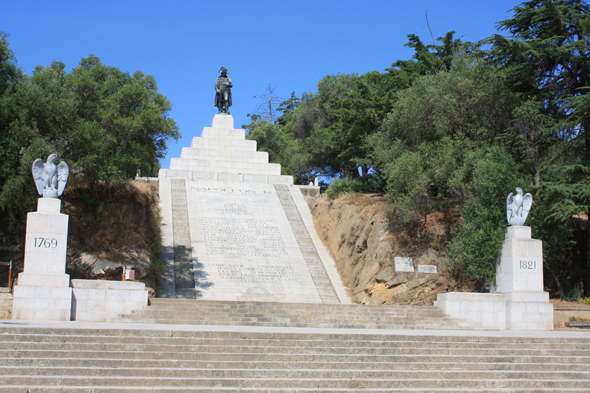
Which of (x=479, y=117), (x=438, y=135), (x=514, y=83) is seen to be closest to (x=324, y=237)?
(x=438, y=135)

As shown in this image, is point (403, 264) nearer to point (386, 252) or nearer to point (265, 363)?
point (386, 252)

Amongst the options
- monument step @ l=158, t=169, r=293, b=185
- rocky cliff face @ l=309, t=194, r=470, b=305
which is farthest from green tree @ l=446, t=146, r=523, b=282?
monument step @ l=158, t=169, r=293, b=185

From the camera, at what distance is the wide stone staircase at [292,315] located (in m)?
13.6

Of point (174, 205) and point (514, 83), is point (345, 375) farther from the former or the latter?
point (174, 205)

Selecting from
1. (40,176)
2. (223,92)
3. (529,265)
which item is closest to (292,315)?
(529,265)

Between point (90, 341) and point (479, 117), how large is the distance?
16307 mm

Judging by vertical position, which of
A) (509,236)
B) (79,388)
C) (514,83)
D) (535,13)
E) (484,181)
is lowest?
(79,388)

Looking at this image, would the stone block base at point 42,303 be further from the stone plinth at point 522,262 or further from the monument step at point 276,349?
the stone plinth at point 522,262

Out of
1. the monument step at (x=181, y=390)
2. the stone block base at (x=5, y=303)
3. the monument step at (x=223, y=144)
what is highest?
the monument step at (x=223, y=144)

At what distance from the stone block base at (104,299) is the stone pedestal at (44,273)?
335mm

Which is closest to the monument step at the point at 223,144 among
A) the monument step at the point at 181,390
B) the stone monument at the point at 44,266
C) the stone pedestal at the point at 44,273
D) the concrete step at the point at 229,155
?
the concrete step at the point at 229,155

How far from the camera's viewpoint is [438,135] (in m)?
21.9

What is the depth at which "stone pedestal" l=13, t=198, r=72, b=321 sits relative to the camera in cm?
1245

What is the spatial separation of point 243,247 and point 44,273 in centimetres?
1000
